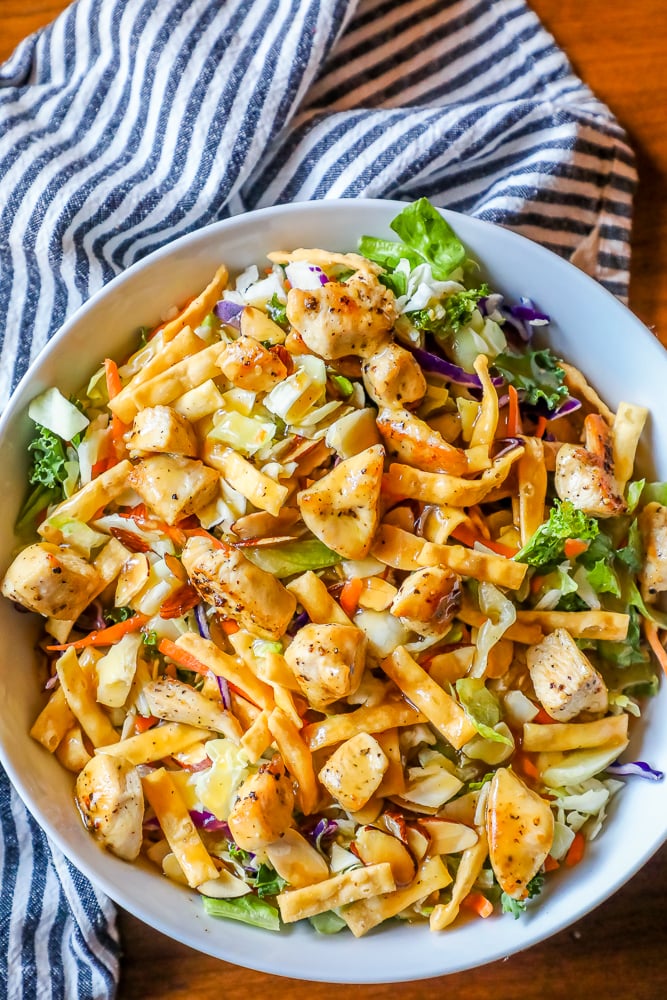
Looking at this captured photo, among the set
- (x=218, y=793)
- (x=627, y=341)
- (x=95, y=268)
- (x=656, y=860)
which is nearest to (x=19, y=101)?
(x=95, y=268)

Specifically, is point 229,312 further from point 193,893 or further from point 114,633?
point 193,893

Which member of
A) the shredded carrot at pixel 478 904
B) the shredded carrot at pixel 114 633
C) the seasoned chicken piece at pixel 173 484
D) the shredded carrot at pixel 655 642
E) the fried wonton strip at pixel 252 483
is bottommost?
the shredded carrot at pixel 478 904

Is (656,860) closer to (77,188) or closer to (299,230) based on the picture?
(299,230)

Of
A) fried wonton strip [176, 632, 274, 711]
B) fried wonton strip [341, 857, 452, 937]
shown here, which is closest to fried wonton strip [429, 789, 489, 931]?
fried wonton strip [341, 857, 452, 937]

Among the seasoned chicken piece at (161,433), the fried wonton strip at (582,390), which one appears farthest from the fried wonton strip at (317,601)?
the fried wonton strip at (582,390)

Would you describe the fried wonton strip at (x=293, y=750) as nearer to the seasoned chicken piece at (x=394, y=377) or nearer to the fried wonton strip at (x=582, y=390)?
the seasoned chicken piece at (x=394, y=377)

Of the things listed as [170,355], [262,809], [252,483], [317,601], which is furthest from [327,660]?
[170,355]

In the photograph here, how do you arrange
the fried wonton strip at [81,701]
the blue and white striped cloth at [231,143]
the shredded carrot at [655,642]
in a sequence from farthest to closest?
1. the blue and white striped cloth at [231,143]
2. the shredded carrot at [655,642]
3. the fried wonton strip at [81,701]
